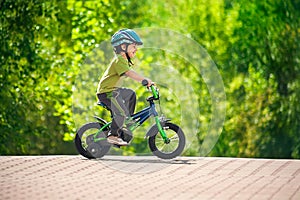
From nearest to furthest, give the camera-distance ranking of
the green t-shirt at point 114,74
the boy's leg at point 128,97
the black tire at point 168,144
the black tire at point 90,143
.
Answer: the green t-shirt at point 114,74, the boy's leg at point 128,97, the black tire at point 168,144, the black tire at point 90,143

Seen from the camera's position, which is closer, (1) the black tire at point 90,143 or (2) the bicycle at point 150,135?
(2) the bicycle at point 150,135

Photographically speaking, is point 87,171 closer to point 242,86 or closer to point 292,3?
point 292,3

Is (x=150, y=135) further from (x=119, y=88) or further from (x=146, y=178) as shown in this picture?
(x=146, y=178)

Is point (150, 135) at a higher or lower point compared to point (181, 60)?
lower

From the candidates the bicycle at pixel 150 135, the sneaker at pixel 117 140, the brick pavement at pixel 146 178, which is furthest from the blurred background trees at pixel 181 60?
the sneaker at pixel 117 140

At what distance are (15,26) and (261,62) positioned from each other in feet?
20.5

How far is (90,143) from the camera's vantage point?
9117mm

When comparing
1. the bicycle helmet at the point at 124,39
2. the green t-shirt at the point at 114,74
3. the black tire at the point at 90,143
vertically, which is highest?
the bicycle helmet at the point at 124,39

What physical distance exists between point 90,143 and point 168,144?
3.01 ft

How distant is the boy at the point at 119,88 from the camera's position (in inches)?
343

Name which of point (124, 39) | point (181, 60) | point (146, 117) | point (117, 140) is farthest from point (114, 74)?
point (181, 60)

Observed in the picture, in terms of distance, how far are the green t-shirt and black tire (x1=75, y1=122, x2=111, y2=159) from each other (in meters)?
0.52

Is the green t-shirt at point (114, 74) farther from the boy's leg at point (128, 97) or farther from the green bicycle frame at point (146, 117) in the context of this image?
the green bicycle frame at point (146, 117)

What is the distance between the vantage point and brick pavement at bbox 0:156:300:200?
7.08 metres
